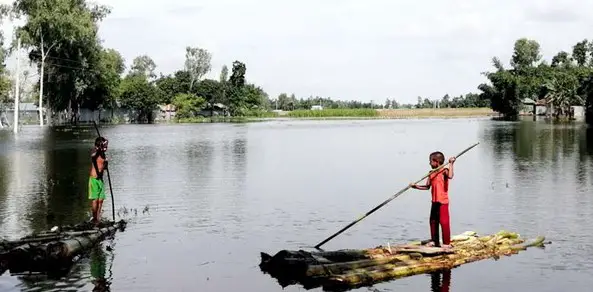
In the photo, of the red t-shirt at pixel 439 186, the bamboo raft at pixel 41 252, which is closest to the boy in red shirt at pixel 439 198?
the red t-shirt at pixel 439 186

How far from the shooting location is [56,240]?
1418cm

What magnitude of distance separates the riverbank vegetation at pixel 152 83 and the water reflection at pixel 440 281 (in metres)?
70.8

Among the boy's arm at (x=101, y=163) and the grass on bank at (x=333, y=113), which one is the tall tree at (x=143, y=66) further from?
the boy's arm at (x=101, y=163)

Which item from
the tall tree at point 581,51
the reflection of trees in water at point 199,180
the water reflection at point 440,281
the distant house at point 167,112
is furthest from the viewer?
the tall tree at point 581,51

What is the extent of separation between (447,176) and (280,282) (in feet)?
13.4

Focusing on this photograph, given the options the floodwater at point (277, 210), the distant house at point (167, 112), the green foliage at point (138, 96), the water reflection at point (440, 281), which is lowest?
the water reflection at point (440, 281)

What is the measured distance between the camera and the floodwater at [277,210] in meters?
13.6

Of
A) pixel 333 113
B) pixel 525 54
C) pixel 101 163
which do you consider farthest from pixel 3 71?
pixel 525 54

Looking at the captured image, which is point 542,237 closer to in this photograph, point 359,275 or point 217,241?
point 359,275

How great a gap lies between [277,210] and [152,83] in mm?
128780

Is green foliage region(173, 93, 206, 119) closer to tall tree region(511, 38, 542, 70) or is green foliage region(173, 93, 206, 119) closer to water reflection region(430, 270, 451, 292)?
tall tree region(511, 38, 542, 70)

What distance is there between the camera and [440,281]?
1303cm

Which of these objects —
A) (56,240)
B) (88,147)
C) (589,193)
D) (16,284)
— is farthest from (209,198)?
(88,147)

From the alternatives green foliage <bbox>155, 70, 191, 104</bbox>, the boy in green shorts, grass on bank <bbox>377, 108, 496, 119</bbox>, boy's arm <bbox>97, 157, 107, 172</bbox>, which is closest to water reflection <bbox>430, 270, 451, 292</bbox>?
the boy in green shorts
